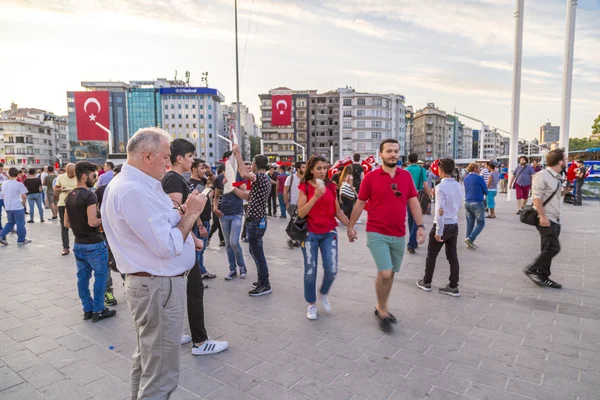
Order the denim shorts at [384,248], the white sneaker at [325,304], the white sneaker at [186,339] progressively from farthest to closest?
1. the white sneaker at [325,304]
2. the denim shorts at [384,248]
3. the white sneaker at [186,339]

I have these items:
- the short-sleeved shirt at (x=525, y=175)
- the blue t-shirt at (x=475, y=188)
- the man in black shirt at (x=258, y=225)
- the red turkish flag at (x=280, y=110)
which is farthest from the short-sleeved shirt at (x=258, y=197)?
the red turkish flag at (x=280, y=110)

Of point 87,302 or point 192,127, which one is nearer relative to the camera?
point 87,302

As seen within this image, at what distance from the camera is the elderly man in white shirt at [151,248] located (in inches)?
78.5

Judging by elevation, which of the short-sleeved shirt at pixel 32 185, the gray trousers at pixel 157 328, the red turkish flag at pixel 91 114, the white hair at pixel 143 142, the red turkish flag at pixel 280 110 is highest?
the red turkish flag at pixel 280 110

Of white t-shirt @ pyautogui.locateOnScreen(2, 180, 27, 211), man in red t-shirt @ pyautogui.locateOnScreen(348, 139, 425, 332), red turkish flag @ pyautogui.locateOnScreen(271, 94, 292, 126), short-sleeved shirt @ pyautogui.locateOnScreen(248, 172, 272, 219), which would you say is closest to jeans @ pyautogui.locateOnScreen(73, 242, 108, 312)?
short-sleeved shirt @ pyautogui.locateOnScreen(248, 172, 272, 219)

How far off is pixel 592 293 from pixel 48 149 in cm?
11669

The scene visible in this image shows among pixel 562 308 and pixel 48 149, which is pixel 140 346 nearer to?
pixel 562 308

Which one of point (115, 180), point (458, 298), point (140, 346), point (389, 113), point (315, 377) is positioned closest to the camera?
point (115, 180)

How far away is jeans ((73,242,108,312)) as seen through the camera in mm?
4406

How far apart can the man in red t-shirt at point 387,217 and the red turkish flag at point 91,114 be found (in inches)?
786

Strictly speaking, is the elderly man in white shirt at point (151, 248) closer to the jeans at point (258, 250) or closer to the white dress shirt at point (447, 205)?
the jeans at point (258, 250)

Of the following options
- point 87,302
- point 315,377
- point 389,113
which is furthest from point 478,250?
point 389,113

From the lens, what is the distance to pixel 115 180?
2064mm

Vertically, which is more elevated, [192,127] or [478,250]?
[192,127]
